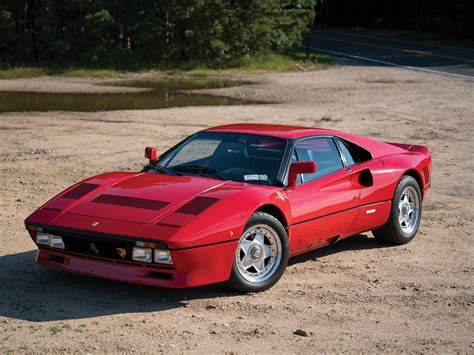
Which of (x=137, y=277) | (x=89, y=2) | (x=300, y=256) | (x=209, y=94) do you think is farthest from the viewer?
(x=89, y=2)

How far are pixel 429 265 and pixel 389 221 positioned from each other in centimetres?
78

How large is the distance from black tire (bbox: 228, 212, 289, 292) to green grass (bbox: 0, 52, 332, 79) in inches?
998

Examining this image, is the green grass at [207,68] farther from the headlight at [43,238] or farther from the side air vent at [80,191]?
the headlight at [43,238]

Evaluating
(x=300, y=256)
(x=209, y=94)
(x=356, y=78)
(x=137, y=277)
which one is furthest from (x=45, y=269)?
(x=356, y=78)

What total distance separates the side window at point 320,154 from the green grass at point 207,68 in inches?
951

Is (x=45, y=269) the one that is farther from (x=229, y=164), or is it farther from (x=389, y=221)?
(x=389, y=221)

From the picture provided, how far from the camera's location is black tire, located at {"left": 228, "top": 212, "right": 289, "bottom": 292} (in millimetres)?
7129

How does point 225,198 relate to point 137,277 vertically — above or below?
above

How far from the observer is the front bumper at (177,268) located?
6793mm

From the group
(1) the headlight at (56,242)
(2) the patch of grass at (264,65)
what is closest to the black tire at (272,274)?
(1) the headlight at (56,242)

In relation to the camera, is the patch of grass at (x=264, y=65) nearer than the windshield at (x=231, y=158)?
No

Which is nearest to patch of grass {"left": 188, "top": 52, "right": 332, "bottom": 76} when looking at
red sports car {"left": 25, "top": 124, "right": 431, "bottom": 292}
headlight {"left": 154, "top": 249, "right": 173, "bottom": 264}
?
red sports car {"left": 25, "top": 124, "right": 431, "bottom": 292}

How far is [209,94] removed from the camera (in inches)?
1019

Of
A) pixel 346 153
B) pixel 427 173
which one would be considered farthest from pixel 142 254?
pixel 427 173
